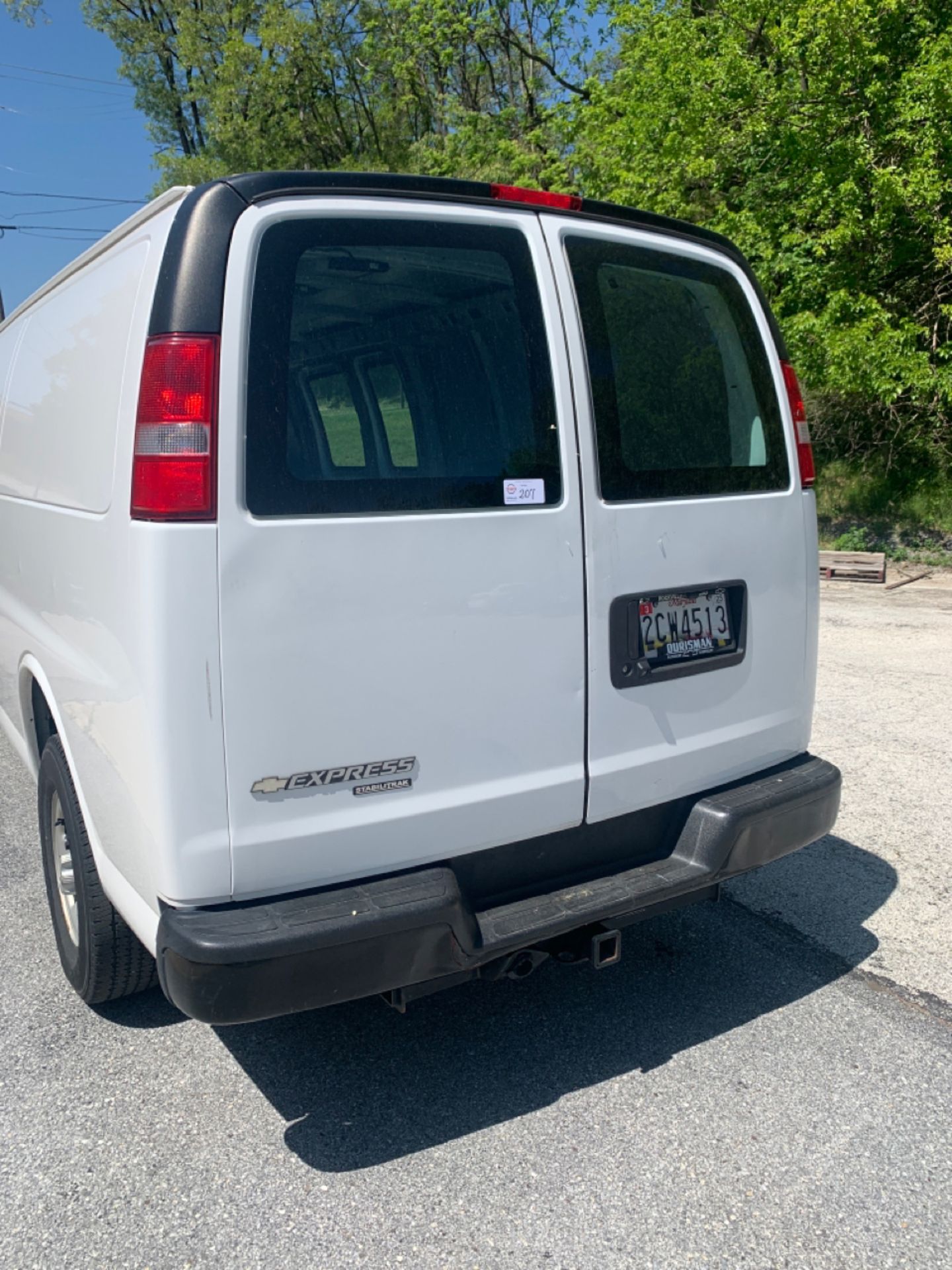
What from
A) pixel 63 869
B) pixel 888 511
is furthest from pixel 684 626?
pixel 888 511

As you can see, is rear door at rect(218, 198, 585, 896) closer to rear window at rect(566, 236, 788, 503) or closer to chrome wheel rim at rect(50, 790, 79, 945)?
rear window at rect(566, 236, 788, 503)

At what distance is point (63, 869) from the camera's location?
3.26 metres

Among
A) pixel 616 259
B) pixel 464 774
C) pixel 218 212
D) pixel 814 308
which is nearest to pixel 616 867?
pixel 464 774

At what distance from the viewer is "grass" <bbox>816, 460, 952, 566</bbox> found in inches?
516

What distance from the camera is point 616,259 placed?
286 centimetres

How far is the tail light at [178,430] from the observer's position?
2.18m

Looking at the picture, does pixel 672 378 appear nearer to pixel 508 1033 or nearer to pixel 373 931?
pixel 373 931

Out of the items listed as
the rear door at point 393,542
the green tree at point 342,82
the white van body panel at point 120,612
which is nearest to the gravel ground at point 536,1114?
the white van body panel at point 120,612

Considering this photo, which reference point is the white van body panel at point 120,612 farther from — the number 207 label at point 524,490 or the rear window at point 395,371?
the number 207 label at point 524,490

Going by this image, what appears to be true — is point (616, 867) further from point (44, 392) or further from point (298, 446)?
point (44, 392)

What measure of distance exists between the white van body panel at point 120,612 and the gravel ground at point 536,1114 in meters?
0.62

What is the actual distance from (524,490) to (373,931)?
1.12 meters

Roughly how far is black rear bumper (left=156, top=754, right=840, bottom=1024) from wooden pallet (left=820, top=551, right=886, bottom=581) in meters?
9.58

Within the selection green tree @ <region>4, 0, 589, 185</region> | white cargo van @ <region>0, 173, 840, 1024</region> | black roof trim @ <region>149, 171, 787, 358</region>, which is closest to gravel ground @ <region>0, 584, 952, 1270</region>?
white cargo van @ <region>0, 173, 840, 1024</region>
